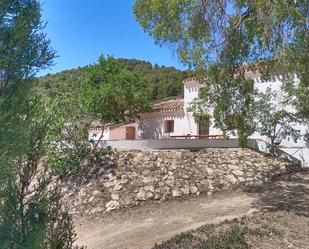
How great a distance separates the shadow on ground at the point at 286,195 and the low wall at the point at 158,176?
565 millimetres

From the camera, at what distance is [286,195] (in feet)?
39.4

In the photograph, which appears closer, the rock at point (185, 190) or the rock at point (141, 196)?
the rock at point (141, 196)

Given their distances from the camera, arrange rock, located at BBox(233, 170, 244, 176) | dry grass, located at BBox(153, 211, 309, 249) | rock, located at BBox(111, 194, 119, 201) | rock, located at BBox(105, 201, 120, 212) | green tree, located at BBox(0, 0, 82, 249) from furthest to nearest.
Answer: rock, located at BBox(233, 170, 244, 176) < rock, located at BBox(111, 194, 119, 201) < rock, located at BBox(105, 201, 120, 212) < dry grass, located at BBox(153, 211, 309, 249) < green tree, located at BBox(0, 0, 82, 249)

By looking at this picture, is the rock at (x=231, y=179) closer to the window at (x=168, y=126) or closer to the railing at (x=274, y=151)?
the railing at (x=274, y=151)

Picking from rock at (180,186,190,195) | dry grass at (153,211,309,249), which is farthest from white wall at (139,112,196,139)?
dry grass at (153,211,309,249)

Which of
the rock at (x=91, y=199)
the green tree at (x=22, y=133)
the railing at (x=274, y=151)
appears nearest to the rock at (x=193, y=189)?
the rock at (x=91, y=199)

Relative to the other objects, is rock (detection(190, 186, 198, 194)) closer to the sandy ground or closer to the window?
the sandy ground

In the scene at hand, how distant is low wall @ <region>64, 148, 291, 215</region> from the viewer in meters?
11.4

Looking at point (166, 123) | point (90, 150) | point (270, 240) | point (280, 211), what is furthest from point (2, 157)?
point (166, 123)

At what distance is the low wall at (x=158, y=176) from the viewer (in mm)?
11406

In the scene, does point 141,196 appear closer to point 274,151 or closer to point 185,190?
point 185,190

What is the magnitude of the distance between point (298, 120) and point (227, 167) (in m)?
→ 4.18

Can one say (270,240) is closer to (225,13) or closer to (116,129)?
(225,13)

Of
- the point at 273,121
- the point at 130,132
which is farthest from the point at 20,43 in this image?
the point at 130,132
